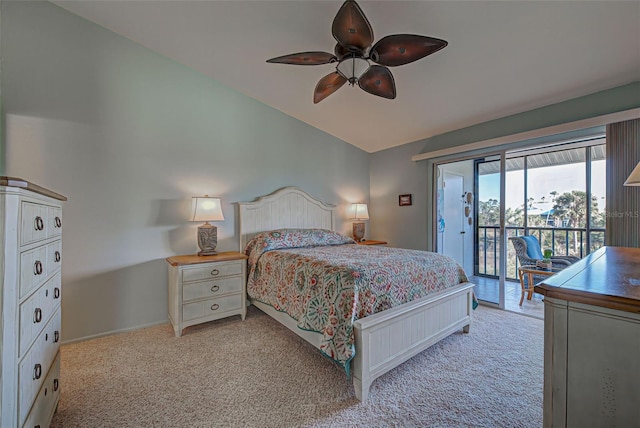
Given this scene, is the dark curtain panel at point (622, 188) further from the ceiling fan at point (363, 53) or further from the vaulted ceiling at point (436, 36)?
the ceiling fan at point (363, 53)

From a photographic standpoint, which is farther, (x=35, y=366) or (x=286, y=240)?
(x=286, y=240)

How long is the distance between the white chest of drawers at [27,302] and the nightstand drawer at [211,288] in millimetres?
1162

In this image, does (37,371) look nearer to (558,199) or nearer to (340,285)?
(340,285)

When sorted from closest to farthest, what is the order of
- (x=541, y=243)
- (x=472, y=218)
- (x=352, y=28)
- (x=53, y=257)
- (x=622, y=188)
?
(x=53, y=257)
(x=352, y=28)
(x=622, y=188)
(x=541, y=243)
(x=472, y=218)

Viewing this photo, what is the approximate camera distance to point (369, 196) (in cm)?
487

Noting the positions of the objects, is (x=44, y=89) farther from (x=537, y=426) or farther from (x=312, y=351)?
(x=537, y=426)

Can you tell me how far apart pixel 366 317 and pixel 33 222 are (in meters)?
1.78

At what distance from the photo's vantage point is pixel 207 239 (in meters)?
2.93

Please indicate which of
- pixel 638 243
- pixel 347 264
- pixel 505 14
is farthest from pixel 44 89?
pixel 638 243

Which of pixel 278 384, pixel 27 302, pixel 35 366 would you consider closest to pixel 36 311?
pixel 27 302

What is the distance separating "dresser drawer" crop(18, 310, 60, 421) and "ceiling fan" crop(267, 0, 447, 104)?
6.73 feet

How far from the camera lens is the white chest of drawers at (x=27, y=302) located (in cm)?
91

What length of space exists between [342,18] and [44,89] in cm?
272

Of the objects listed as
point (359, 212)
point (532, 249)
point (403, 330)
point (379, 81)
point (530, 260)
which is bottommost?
point (403, 330)
